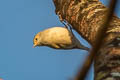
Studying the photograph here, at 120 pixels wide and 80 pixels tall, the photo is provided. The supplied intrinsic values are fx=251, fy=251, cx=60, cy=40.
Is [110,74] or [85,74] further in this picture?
[110,74]

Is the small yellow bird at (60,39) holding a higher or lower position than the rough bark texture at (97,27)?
higher

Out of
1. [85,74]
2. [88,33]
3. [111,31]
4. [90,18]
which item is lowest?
[85,74]

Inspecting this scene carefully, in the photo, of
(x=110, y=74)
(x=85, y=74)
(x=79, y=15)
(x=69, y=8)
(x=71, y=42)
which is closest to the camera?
(x=85, y=74)

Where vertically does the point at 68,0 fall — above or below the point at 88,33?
above

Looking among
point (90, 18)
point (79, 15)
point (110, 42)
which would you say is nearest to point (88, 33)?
point (90, 18)

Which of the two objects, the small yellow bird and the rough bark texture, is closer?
the rough bark texture

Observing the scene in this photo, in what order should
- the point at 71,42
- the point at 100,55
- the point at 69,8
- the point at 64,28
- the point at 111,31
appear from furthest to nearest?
the point at 71,42, the point at 64,28, the point at 69,8, the point at 111,31, the point at 100,55

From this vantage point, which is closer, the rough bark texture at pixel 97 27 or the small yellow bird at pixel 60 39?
the rough bark texture at pixel 97 27

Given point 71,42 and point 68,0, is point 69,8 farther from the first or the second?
point 71,42
